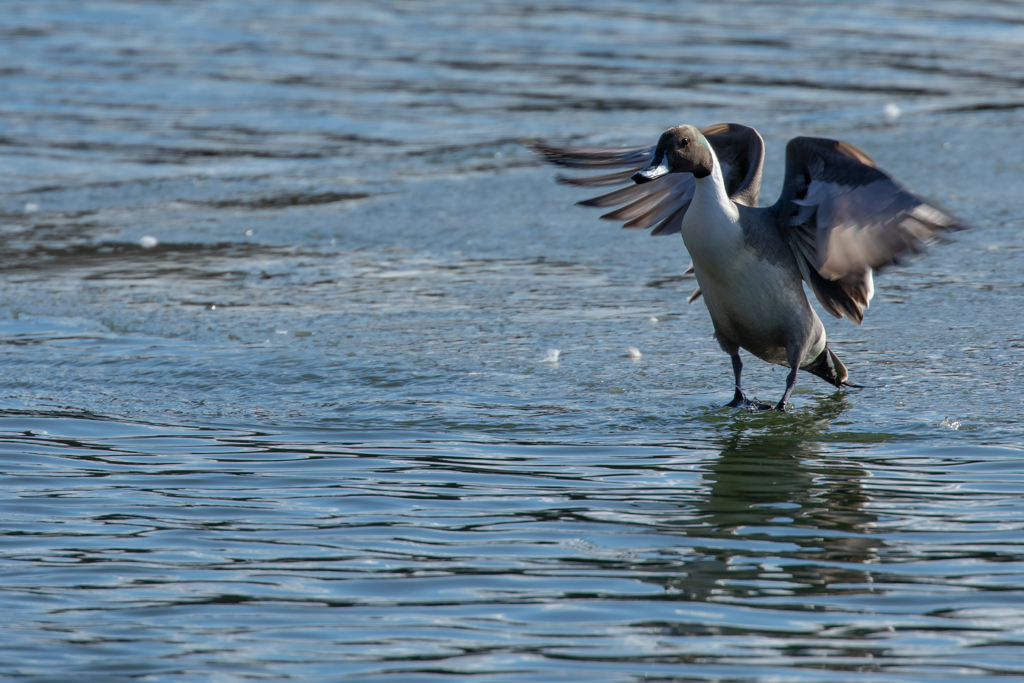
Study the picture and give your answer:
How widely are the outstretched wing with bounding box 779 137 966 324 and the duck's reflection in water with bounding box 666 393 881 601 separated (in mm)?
725

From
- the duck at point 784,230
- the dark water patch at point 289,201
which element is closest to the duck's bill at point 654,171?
the duck at point 784,230

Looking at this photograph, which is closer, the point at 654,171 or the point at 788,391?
the point at 654,171

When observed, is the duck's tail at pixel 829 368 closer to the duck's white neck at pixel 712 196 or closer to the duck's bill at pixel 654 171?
the duck's white neck at pixel 712 196

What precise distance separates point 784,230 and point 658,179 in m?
0.89

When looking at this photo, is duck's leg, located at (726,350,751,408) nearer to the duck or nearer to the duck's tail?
the duck

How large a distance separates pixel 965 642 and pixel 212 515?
95.7 inches

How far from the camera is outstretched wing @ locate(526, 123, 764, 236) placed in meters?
6.16

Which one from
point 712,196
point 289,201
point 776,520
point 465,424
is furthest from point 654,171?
point 289,201

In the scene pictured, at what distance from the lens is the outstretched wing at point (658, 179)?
616 cm

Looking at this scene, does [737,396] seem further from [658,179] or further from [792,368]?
[658,179]

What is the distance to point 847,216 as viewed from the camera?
523 centimetres

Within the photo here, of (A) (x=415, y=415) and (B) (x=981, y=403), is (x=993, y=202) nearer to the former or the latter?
(B) (x=981, y=403)

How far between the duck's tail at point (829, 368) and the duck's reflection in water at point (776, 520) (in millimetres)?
482

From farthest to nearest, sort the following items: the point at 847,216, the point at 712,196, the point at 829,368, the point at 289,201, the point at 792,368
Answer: the point at 289,201, the point at 829,368, the point at 792,368, the point at 712,196, the point at 847,216
